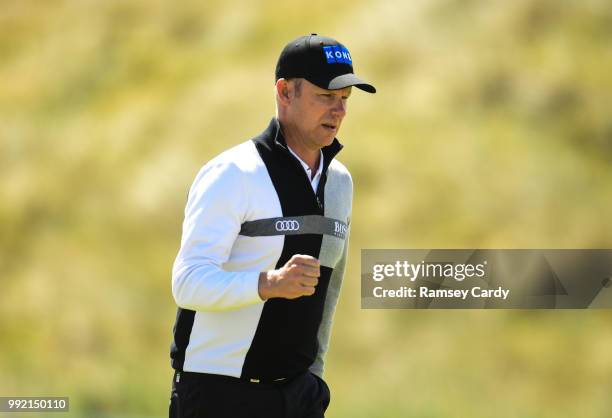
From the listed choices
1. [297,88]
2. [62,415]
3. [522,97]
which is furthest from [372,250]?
[297,88]

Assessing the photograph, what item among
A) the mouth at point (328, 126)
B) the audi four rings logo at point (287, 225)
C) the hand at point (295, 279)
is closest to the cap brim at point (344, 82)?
the mouth at point (328, 126)

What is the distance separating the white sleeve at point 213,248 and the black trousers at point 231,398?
0.85 feet

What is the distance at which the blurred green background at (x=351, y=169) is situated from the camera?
5449 mm

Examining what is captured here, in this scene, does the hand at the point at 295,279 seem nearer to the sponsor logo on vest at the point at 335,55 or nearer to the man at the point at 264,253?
the man at the point at 264,253

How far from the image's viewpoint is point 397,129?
5.80 meters

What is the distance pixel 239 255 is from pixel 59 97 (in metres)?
4.39

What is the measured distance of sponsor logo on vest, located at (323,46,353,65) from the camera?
2620 mm

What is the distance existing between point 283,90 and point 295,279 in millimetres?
659

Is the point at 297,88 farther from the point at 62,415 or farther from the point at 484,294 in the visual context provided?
the point at 62,415

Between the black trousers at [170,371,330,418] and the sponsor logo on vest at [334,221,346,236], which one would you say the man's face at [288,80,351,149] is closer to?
the sponsor logo on vest at [334,221,346,236]

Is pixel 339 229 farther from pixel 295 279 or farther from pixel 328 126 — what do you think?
pixel 295 279

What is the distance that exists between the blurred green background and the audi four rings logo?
3.03m

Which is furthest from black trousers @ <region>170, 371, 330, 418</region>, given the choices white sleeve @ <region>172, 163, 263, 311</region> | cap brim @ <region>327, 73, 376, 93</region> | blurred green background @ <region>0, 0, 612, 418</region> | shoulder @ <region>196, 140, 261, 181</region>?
blurred green background @ <region>0, 0, 612, 418</region>

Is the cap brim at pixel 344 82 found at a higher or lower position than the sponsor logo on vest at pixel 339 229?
higher
